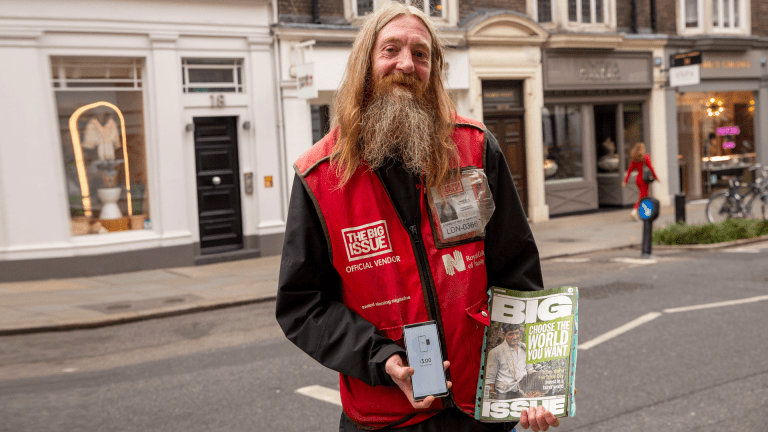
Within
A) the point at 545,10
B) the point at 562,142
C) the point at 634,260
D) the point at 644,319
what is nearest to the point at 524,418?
the point at 644,319

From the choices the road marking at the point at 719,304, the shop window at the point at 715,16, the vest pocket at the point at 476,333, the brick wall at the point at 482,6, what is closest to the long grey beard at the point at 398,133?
the vest pocket at the point at 476,333

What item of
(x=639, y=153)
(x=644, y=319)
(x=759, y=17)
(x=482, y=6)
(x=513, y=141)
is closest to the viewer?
(x=644, y=319)

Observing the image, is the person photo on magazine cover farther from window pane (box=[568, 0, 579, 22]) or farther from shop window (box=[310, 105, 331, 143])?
window pane (box=[568, 0, 579, 22])

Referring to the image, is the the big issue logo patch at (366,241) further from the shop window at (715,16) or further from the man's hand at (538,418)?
the shop window at (715,16)

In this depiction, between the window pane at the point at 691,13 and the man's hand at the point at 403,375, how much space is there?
22032mm

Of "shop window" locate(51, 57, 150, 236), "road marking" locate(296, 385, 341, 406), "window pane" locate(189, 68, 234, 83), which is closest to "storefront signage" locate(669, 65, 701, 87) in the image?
"window pane" locate(189, 68, 234, 83)

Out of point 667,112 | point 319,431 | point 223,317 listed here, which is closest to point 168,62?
point 223,317

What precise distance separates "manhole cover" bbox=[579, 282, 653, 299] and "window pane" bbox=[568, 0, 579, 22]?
1112 cm

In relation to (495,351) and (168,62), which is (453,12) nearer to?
(168,62)

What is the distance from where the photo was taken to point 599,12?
783 inches

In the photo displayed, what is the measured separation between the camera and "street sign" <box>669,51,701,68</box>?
60.1 ft

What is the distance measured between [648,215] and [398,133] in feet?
36.4

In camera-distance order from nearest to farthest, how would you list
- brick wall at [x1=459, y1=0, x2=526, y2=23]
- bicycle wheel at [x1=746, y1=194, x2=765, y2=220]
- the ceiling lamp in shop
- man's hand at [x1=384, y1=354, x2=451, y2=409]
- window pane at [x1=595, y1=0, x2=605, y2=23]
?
man's hand at [x1=384, y1=354, x2=451, y2=409]
bicycle wheel at [x1=746, y1=194, x2=765, y2=220]
brick wall at [x1=459, y1=0, x2=526, y2=23]
window pane at [x1=595, y1=0, x2=605, y2=23]
the ceiling lamp in shop

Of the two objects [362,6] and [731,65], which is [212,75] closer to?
[362,6]
